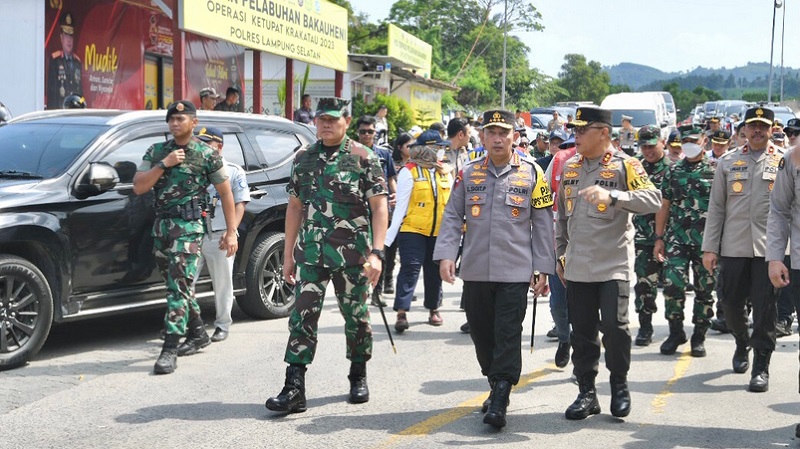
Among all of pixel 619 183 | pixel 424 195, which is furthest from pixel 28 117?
pixel 619 183

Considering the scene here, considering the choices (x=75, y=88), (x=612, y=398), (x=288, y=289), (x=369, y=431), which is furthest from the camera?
(x=75, y=88)

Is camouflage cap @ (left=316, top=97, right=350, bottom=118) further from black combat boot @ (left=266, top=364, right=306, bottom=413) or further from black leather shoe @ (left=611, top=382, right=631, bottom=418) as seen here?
black leather shoe @ (left=611, top=382, right=631, bottom=418)

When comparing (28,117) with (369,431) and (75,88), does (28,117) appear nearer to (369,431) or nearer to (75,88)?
(369,431)

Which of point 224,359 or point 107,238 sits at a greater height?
point 107,238

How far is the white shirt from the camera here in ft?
30.4

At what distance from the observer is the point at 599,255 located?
6430 millimetres

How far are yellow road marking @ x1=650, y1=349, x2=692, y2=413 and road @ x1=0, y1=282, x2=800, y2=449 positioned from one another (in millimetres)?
16

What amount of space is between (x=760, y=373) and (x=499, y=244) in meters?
2.35

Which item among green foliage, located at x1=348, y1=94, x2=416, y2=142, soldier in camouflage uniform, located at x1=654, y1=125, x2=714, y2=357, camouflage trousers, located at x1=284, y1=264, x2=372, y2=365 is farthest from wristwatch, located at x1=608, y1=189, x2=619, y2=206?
green foliage, located at x1=348, y1=94, x2=416, y2=142

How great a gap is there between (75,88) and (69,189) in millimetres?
9919

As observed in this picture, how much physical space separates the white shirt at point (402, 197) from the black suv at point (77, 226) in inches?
49.4

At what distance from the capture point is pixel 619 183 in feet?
21.1

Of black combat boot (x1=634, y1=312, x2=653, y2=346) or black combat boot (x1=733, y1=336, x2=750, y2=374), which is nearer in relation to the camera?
black combat boot (x1=733, y1=336, x2=750, y2=374)

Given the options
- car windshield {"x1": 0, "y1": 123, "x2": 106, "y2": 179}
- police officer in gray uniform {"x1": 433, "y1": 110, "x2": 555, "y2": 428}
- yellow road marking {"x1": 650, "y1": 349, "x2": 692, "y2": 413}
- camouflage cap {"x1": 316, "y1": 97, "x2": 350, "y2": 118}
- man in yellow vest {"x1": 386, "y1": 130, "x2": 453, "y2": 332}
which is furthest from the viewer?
man in yellow vest {"x1": 386, "y1": 130, "x2": 453, "y2": 332}
